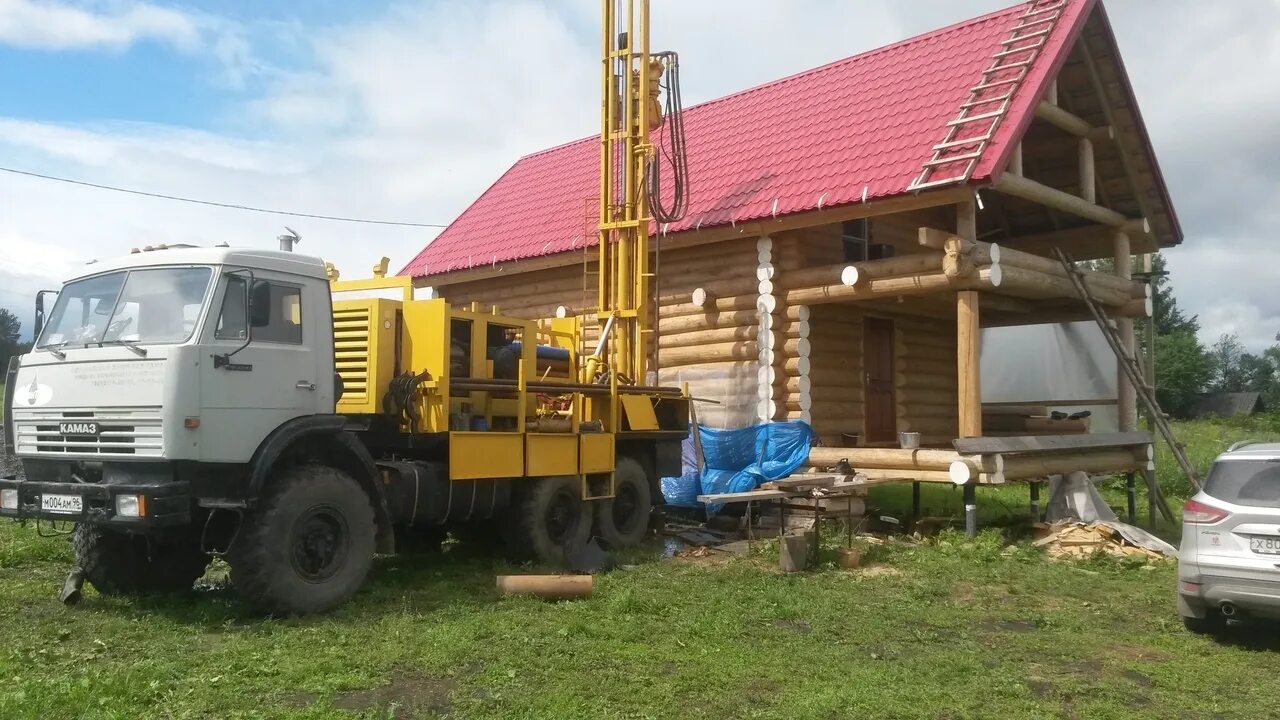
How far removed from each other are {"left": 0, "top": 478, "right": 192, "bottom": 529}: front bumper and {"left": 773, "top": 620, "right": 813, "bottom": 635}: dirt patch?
4.52m

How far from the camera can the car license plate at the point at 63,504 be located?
7191 mm

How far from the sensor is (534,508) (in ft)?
33.8

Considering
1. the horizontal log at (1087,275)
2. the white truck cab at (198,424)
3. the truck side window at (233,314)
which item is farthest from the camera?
the horizontal log at (1087,275)

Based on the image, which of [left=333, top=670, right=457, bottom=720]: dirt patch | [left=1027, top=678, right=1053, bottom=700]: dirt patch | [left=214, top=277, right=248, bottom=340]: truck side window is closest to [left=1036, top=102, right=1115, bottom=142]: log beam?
[left=1027, top=678, right=1053, bottom=700]: dirt patch

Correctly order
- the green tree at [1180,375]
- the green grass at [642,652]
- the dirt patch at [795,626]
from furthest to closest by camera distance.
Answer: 1. the green tree at [1180,375]
2. the dirt patch at [795,626]
3. the green grass at [642,652]

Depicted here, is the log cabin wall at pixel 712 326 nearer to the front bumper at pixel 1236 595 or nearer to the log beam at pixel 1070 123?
the log beam at pixel 1070 123

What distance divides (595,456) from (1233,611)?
618 centimetres

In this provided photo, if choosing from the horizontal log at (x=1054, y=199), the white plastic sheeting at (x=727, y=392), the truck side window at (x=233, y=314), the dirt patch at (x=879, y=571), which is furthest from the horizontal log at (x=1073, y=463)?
the truck side window at (x=233, y=314)

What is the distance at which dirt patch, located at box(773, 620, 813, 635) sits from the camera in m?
7.69

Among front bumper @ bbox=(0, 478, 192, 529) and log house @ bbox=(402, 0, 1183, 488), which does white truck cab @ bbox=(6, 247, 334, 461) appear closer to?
front bumper @ bbox=(0, 478, 192, 529)

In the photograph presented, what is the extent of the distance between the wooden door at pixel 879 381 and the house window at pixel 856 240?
109 cm

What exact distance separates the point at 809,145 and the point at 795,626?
30.0ft

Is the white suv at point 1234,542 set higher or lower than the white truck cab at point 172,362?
lower

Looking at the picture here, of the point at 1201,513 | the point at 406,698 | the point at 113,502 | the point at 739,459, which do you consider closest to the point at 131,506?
the point at 113,502
